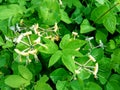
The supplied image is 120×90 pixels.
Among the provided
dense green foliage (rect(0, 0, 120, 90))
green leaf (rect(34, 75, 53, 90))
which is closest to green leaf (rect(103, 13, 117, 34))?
dense green foliage (rect(0, 0, 120, 90))

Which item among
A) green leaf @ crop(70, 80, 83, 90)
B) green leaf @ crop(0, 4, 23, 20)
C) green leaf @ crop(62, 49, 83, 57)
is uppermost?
green leaf @ crop(0, 4, 23, 20)

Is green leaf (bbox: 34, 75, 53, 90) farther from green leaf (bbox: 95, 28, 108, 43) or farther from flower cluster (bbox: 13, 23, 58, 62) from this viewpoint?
green leaf (bbox: 95, 28, 108, 43)

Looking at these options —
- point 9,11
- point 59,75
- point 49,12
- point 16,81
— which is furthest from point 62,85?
point 9,11

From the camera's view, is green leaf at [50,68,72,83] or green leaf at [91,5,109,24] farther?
green leaf at [91,5,109,24]

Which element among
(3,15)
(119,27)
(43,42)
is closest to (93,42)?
(119,27)

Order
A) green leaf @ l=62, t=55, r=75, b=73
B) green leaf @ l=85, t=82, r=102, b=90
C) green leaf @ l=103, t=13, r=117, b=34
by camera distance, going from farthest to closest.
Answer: green leaf @ l=103, t=13, r=117, b=34 → green leaf @ l=85, t=82, r=102, b=90 → green leaf @ l=62, t=55, r=75, b=73
